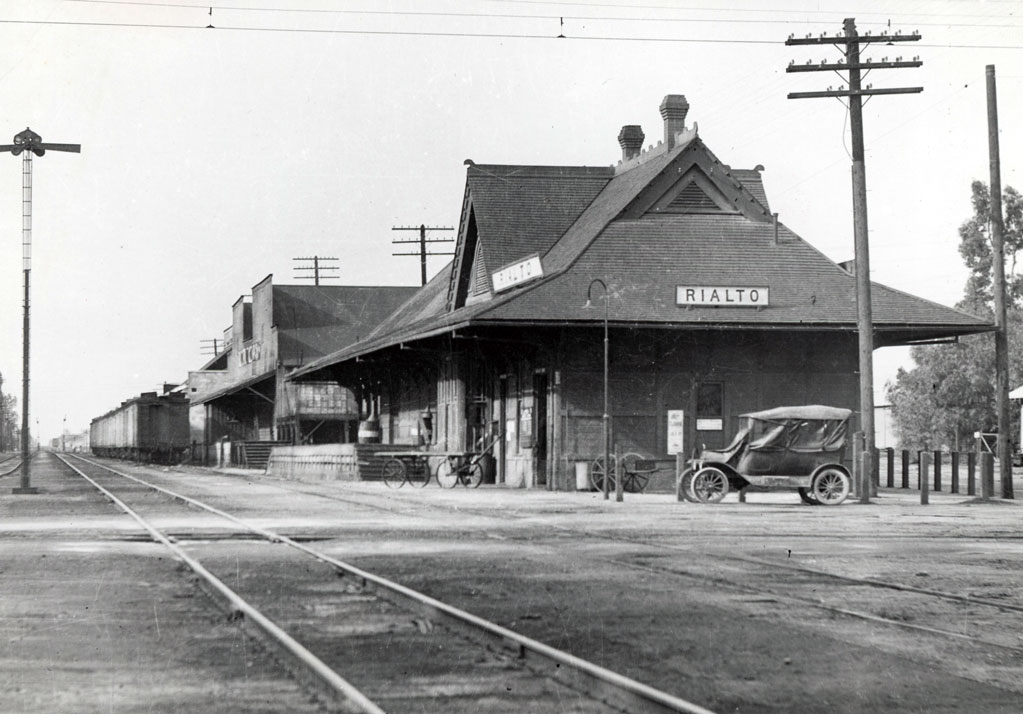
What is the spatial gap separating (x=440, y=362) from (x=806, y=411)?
1487 cm

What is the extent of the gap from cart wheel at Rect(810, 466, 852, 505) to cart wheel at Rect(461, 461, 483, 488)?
31.3 ft

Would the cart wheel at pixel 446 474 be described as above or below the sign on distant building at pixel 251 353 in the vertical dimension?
below

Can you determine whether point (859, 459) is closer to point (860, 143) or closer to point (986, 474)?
point (986, 474)

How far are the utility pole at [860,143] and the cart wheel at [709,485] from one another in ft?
10.4

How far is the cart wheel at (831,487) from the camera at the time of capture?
22.6 m

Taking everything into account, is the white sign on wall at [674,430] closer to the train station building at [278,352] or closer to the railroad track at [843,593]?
the railroad track at [843,593]

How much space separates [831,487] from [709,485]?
7.16ft

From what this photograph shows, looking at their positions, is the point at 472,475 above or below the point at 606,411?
below

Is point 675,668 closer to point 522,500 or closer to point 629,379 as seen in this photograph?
point 522,500

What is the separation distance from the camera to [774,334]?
28125 millimetres

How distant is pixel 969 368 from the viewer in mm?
51500

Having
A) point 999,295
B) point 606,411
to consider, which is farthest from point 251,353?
point 999,295

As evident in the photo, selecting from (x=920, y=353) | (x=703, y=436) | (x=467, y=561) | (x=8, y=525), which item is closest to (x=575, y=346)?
(x=703, y=436)

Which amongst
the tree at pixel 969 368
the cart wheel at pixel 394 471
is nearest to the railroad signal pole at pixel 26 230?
the cart wheel at pixel 394 471
